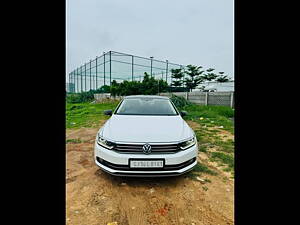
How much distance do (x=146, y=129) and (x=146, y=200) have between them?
0.83 m

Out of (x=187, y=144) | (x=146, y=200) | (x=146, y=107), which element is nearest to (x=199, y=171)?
(x=187, y=144)

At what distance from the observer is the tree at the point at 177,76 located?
48.7 feet

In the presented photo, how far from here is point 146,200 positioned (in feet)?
5.87

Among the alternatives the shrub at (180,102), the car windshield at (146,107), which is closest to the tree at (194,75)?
the shrub at (180,102)

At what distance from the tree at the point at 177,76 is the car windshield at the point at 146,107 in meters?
11.7

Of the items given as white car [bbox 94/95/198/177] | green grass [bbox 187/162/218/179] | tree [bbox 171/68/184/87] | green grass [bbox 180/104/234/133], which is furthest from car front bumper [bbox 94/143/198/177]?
tree [bbox 171/68/184/87]

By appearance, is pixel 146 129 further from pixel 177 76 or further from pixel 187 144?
pixel 177 76

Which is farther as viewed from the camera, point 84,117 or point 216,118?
point 84,117

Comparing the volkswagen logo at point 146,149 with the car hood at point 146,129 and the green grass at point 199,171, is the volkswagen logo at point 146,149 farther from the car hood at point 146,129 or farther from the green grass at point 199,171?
the green grass at point 199,171

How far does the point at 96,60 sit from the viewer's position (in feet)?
45.5

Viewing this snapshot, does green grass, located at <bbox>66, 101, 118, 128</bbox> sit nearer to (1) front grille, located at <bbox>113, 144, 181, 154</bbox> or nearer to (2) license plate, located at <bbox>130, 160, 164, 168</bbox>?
(1) front grille, located at <bbox>113, 144, 181, 154</bbox>

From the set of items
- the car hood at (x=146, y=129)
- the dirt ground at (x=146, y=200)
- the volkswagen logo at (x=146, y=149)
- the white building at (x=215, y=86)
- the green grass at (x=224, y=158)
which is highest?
the white building at (x=215, y=86)

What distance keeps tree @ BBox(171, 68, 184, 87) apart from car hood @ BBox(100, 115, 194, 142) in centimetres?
1246
